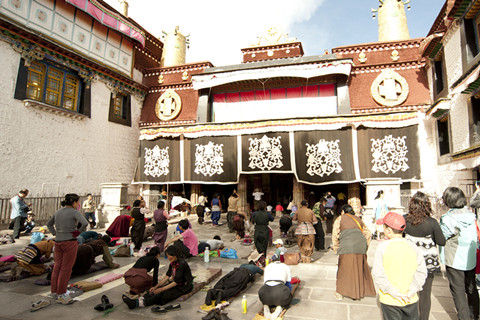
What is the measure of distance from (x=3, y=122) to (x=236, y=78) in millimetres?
11218

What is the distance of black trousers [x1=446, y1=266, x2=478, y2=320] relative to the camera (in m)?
3.43

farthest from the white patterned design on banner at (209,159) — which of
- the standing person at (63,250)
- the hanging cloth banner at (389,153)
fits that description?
the standing person at (63,250)

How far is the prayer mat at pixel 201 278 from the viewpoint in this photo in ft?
15.7

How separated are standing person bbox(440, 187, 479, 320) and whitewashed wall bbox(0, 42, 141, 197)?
1458cm

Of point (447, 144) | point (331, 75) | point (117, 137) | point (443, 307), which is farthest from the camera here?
point (117, 137)

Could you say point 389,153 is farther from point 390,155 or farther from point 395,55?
point 395,55

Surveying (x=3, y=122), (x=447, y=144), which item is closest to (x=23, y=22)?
(x=3, y=122)

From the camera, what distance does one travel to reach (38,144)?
1250cm

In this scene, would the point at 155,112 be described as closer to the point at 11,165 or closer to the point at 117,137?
the point at 117,137

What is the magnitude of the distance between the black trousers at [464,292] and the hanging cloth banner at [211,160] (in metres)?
11.7

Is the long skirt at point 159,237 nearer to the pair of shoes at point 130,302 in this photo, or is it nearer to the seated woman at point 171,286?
the seated woman at point 171,286

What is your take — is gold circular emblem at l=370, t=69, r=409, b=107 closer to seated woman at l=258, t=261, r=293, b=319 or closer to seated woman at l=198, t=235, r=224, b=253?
seated woman at l=198, t=235, r=224, b=253

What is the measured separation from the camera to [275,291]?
3.93 meters

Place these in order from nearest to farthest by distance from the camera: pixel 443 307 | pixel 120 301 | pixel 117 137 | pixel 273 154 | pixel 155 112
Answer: pixel 443 307 < pixel 120 301 < pixel 273 154 < pixel 117 137 < pixel 155 112
